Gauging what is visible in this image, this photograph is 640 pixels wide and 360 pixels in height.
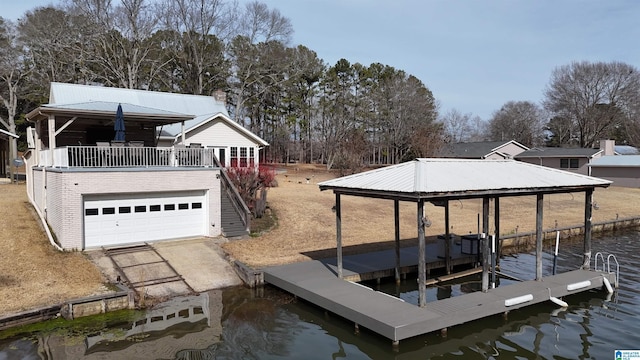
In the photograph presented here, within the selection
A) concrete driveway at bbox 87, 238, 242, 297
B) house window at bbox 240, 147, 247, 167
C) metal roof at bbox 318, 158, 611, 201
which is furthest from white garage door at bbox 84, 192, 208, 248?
house window at bbox 240, 147, 247, 167

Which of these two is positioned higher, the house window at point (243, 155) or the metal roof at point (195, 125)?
the metal roof at point (195, 125)

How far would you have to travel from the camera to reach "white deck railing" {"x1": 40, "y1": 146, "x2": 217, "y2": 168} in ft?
53.9

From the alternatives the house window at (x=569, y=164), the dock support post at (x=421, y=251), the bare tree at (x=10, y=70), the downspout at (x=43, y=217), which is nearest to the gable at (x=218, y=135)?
the downspout at (x=43, y=217)

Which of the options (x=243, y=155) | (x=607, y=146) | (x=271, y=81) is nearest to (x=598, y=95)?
(x=607, y=146)

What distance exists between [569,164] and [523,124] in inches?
1400

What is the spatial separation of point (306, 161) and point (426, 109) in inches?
756

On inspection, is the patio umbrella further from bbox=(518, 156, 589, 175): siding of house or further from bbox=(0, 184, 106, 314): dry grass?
bbox=(518, 156, 589, 175): siding of house

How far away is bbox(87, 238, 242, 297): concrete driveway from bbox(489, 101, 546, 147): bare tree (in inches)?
2998

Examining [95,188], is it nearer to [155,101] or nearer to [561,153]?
[155,101]

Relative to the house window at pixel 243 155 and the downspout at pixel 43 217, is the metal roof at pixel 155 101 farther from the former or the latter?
the downspout at pixel 43 217

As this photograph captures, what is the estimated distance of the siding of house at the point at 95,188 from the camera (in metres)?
15.5

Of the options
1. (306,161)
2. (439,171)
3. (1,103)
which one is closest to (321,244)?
(439,171)

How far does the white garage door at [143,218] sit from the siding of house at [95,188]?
1.24 ft

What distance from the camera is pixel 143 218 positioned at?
17.3m
